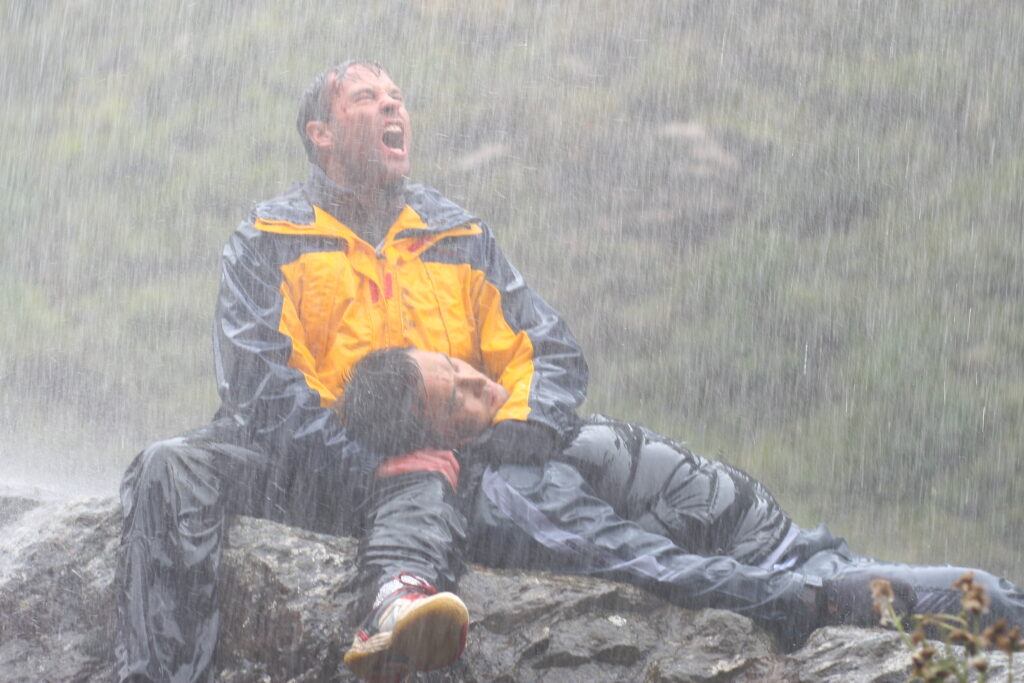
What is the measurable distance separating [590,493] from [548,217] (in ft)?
16.3

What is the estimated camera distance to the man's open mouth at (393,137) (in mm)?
4152

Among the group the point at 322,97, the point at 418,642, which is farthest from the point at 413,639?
the point at 322,97

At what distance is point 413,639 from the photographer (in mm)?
3043

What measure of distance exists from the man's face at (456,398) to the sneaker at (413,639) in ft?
2.22

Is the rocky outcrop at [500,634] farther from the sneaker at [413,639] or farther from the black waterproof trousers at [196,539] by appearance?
the sneaker at [413,639]

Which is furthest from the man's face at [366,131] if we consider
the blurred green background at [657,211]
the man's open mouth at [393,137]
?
the blurred green background at [657,211]

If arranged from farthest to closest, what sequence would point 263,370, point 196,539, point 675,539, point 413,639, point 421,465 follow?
point 675,539, point 263,370, point 421,465, point 196,539, point 413,639

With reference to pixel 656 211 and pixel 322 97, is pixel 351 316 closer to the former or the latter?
pixel 322 97

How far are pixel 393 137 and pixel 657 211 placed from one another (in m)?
4.70

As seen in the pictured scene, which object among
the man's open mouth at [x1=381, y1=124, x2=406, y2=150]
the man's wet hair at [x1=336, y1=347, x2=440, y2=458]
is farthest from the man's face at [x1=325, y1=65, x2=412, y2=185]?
the man's wet hair at [x1=336, y1=347, x2=440, y2=458]

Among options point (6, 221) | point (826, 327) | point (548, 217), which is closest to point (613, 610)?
→ point (826, 327)

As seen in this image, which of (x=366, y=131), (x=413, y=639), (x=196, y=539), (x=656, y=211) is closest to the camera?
(x=413, y=639)

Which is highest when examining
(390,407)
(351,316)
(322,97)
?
(322,97)

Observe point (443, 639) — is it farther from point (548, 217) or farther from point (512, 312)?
point (548, 217)
